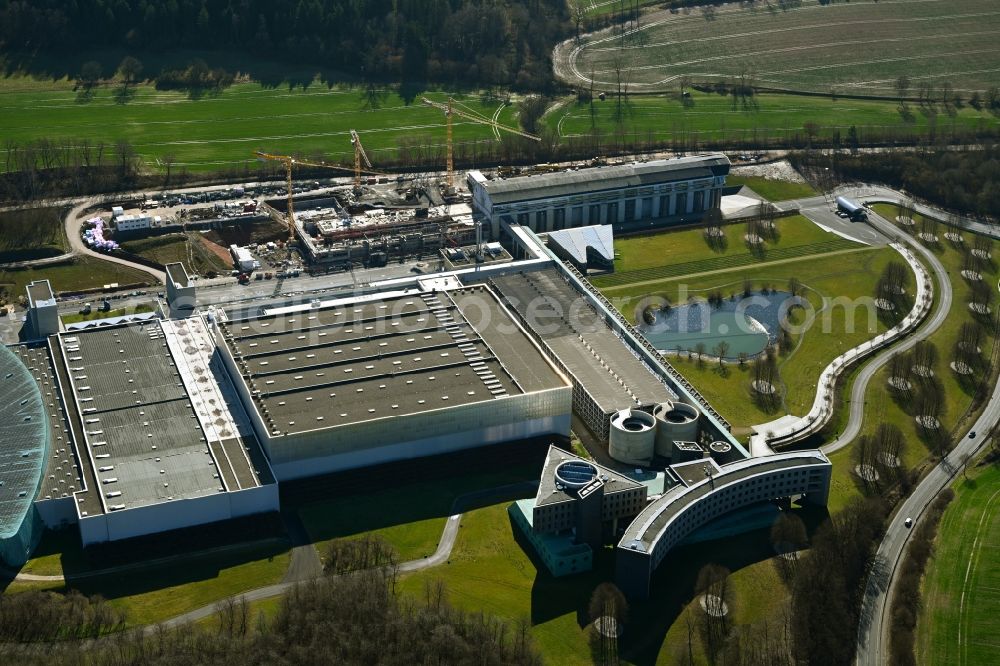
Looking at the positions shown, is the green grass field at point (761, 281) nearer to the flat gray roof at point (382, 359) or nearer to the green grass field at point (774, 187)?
the green grass field at point (774, 187)

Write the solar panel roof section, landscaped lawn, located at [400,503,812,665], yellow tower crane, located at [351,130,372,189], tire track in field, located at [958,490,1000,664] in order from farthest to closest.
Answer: yellow tower crane, located at [351,130,372,189]
the solar panel roof section
tire track in field, located at [958,490,1000,664]
landscaped lawn, located at [400,503,812,665]

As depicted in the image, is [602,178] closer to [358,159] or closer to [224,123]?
[358,159]

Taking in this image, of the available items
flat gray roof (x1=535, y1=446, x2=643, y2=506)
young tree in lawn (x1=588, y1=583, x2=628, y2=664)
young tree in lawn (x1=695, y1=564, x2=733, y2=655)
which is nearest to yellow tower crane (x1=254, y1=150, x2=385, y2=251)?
flat gray roof (x1=535, y1=446, x2=643, y2=506)

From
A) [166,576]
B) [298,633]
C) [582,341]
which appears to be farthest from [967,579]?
[166,576]

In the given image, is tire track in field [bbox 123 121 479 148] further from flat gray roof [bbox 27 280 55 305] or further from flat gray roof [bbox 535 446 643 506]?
flat gray roof [bbox 535 446 643 506]

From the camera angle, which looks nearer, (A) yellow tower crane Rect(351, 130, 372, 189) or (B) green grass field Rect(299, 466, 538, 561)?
(B) green grass field Rect(299, 466, 538, 561)

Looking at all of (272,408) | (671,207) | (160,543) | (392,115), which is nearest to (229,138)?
(392,115)

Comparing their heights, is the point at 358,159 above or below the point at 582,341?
above
